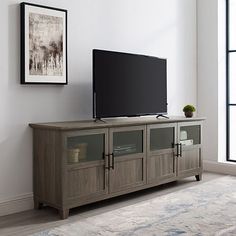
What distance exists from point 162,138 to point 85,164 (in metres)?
1.13

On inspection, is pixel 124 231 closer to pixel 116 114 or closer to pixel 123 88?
pixel 116 114

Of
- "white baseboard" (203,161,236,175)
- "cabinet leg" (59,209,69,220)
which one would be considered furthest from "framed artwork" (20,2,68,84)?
"white baseboard" (203,161,236,175)

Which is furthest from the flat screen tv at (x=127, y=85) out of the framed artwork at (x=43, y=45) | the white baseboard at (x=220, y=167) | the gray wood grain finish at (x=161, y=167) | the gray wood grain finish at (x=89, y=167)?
the white baseboard at (x=220, y=167)

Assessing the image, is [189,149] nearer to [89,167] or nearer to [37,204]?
[89,167]

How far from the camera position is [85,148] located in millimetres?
3383

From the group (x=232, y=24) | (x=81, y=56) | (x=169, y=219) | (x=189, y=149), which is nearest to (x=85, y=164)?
(x=169, y=219)

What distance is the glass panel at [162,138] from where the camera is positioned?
159 inches

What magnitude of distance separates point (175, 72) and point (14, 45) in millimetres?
2488

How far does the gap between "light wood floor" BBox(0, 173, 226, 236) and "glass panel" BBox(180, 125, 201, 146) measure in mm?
575

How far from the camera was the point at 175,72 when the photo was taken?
5195 mm

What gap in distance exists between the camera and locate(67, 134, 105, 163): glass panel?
328 centimetres

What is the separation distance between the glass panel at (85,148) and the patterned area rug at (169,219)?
0.51m

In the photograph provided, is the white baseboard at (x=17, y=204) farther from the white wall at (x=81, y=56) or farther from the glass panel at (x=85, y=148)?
the glass panel at (x=85, y=148)

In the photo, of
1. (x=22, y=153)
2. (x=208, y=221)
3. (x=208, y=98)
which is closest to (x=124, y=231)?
(x=208, y=221)
